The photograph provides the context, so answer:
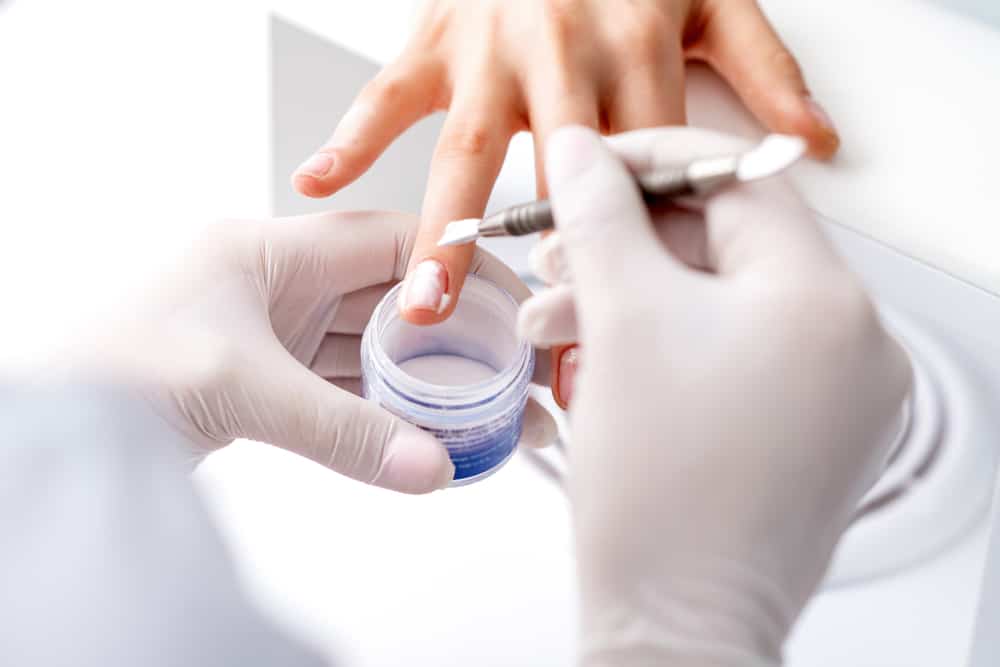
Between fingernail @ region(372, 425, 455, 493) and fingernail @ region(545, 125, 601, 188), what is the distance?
23cm

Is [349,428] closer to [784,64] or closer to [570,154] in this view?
[570,154]

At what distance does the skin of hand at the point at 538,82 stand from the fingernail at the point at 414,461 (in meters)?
0.13

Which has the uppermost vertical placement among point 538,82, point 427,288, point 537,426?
point 538,82

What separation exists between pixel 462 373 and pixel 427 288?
114mm

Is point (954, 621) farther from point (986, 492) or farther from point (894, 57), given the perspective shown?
point (894, 57)

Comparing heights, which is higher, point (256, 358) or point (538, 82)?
point (538, 82)

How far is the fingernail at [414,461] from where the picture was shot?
688mm

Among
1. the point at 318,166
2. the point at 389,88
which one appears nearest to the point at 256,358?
the point at 318,166

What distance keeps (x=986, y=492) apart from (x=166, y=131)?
33.7 inches

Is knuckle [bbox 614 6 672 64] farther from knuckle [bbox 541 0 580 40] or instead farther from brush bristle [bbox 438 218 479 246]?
brush bristle [bbox 438 218 479 246]

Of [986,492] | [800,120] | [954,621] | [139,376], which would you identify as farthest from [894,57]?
[139,376]

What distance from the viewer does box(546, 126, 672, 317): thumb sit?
51 centimetres

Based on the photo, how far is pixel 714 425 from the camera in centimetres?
48

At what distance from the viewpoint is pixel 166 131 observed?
3.32ft
